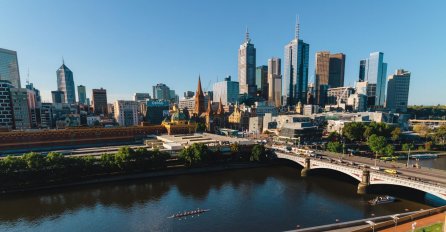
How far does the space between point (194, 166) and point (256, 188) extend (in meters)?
26.1

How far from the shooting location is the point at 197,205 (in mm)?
58781

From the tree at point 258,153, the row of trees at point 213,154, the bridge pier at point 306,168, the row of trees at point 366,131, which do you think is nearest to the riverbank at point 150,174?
the row of trees at point 213,154

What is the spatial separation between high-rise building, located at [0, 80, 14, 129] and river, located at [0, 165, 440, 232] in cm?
11503

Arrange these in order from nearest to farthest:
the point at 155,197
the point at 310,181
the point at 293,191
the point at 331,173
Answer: the point at 155,197, the point at 293,191, the point at 310,181, the point at 331,173

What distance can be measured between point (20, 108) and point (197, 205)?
159415 millimetres

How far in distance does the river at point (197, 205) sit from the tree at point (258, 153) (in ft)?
51.6

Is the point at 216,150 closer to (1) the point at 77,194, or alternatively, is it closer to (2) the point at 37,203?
(1) the point at 77,194

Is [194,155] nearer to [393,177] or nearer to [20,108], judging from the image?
[393,177]

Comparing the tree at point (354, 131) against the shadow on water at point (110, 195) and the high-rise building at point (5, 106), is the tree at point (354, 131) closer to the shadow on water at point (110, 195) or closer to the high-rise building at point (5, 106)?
the shadow on water at point (110, 195)

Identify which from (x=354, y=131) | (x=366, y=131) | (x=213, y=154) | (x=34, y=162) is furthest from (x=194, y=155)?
(x=366, y=131)

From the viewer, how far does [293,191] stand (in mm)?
68188

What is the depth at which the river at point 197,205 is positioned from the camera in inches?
1929

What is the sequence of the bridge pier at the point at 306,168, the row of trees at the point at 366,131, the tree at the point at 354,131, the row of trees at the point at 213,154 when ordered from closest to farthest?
1. the bridge pier at the point at 306,168
2. the row of trees at the point at 213,154
3. the row of trees at the point at 366,131
4. the tree at the point at 354,131

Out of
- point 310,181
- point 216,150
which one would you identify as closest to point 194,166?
point 216,150
